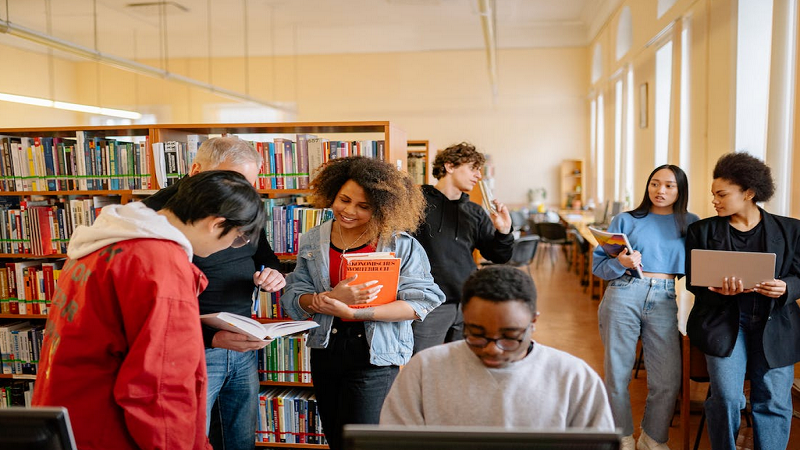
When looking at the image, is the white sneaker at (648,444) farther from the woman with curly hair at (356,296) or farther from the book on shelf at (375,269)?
the book on shelf at (375,269)

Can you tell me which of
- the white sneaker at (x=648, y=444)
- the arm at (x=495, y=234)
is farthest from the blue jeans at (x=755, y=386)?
the arm at (x=495, y=234)

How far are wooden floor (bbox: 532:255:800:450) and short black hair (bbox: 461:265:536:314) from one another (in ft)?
8.36

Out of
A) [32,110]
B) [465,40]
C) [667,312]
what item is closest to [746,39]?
[667,312]

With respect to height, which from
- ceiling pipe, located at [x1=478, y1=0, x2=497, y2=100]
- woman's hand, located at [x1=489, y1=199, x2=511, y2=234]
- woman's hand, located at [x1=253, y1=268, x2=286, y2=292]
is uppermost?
ceiling pipe, located at [x1=478, y1=0, x2=497, y2=100]

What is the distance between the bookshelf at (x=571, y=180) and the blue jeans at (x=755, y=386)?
1015 centimetres

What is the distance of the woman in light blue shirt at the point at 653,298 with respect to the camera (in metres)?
3.08

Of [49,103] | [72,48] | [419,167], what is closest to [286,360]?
[419,167]

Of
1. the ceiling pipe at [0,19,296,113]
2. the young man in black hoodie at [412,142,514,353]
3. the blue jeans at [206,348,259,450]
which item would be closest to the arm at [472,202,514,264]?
the young man in black hoodie at [412,142,514,353]

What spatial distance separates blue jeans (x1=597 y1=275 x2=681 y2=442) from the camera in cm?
308

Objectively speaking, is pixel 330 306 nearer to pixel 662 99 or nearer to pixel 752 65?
pixel 752 65

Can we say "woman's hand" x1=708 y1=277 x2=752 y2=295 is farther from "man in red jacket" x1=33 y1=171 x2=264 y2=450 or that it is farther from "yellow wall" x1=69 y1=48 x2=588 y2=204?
"yellow wall" x1=69 y1=48 x2=588 y2=204

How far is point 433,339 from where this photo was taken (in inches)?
124

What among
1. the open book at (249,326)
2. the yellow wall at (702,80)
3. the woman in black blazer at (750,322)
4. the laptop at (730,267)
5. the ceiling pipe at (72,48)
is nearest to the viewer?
the open book at (249,326)

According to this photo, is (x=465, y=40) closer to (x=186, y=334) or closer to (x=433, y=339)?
(x=433, y=339)
